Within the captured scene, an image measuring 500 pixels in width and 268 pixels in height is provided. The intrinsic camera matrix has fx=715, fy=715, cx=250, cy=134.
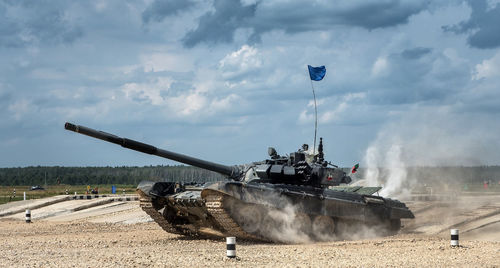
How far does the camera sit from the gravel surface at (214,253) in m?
15.4

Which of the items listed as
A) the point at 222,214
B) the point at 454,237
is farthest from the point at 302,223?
the point at 454,237

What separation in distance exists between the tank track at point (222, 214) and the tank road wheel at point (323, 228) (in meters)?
2.73

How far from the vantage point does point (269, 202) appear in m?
21.1

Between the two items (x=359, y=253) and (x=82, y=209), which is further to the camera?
(x=82, y=209)

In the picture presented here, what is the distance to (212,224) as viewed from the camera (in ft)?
72.0

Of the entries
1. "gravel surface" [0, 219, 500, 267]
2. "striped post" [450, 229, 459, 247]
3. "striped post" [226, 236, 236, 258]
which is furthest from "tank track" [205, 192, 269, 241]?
"striped post" [450, 229, 459, 247]

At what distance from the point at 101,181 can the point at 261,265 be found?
109770 millimetres

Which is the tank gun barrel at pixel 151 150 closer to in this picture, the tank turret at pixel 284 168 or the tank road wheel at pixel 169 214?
the tank turret at pixel 284 168

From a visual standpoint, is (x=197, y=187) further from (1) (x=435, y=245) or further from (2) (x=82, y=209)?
(2) (x=82, y=209)

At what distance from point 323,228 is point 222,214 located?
4408 millimetres

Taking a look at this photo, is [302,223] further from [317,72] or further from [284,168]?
[317,72]

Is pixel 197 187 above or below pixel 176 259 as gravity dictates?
above

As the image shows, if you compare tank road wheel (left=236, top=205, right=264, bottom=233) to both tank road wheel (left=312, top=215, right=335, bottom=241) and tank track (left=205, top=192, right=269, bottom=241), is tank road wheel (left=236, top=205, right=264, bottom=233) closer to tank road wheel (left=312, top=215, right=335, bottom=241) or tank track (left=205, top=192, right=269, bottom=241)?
tank track (left=205, top=192, right=269, bottom=241)

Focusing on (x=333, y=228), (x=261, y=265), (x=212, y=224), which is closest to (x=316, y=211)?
(x=333, y=228)
